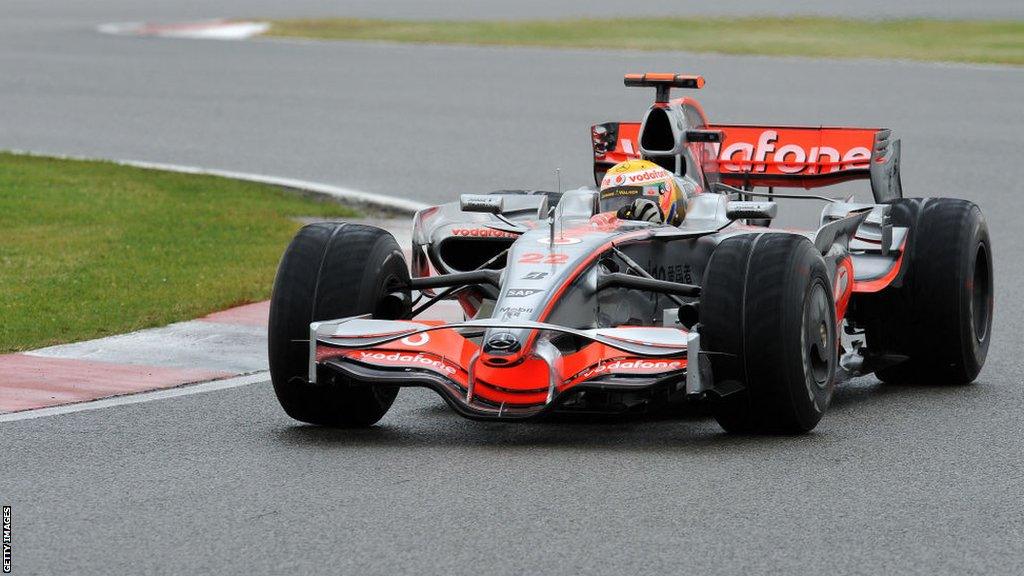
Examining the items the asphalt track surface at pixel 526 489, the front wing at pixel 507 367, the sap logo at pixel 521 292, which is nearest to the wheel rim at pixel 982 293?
the asphalt track surface at pixel 526 489

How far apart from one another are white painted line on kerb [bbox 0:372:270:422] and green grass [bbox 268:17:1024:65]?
2281cm

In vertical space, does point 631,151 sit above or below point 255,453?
above

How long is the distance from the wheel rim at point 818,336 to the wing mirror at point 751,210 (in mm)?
580

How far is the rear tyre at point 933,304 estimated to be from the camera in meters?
10.0

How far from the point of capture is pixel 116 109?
24984 millimetres

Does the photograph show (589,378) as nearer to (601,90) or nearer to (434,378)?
(434,378)

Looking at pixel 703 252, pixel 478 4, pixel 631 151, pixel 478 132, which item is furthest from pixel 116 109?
pixel 478 4

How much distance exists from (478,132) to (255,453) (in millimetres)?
14712

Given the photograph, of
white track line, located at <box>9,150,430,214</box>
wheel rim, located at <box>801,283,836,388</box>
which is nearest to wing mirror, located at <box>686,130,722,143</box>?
wheel rim, located at <box>801,283,836,388</box>

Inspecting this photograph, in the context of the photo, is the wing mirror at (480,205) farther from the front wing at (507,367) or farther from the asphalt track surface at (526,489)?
the front wing at (507,367)

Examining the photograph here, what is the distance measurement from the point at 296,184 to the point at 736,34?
19.0 m

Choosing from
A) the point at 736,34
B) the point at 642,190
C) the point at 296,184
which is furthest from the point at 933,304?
the point at 736,34

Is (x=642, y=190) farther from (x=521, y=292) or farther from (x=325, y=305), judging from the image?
(x=325, y=305)

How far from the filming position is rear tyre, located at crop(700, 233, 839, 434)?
26.3ft
